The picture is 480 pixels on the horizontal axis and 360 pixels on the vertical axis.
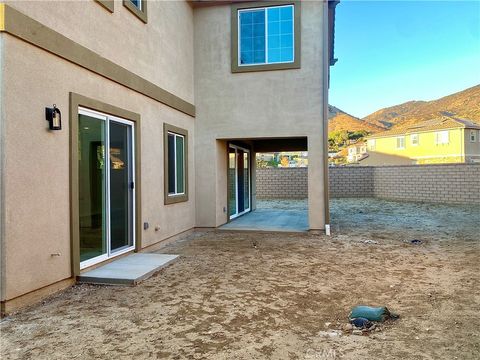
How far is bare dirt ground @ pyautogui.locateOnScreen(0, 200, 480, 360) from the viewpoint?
9.98 ft

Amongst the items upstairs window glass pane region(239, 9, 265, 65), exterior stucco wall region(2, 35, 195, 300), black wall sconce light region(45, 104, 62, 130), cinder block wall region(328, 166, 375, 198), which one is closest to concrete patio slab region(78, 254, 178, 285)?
exterior stucco wall region(2, 35, 195, 300)

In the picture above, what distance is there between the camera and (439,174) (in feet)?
53.0

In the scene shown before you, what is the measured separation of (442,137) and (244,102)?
31.0 m

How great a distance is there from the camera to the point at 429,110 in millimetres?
105750

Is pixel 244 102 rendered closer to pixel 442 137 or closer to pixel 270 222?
pixel 270 222

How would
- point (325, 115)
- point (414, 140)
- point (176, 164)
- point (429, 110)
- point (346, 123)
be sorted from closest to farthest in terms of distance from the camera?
point (176, 164) → point (325, 115) → point (414, 140) → point (346, 123) → point (429, 110)

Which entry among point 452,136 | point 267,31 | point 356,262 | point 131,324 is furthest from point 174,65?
point 452,136

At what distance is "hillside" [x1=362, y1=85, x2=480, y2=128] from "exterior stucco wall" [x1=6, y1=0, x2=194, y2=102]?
2871 inches

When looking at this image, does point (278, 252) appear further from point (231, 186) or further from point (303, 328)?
point (231, 186)

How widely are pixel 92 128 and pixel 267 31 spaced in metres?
5.56

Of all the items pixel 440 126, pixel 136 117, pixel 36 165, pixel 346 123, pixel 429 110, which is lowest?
pixel 36 165

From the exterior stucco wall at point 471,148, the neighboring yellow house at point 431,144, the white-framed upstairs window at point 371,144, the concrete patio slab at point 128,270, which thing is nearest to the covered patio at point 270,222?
the concrete patio slab at point 128,270

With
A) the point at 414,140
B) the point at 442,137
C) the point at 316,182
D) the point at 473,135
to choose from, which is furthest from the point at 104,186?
the point at 414,140

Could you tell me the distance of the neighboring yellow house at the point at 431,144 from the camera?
32.5m
